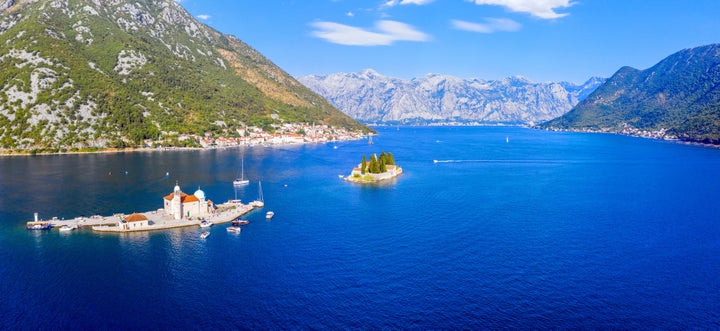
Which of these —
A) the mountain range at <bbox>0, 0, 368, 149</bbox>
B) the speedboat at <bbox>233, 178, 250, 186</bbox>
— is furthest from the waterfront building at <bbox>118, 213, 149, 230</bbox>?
the mountain range at <bbox>0, 0, 368, 149</bbox>

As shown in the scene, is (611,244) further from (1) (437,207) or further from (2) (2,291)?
(2) (2,291)

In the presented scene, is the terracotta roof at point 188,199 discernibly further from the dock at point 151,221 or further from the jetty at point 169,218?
the dock at point 151,221

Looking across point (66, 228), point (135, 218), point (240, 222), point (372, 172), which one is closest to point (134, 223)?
point (135, 218)

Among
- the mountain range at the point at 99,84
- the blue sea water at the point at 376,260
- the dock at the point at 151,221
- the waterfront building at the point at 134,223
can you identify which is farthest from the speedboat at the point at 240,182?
the mountain range at the point at 99,84

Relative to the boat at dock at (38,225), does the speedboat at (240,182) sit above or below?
above

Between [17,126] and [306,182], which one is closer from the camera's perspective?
[306,182]

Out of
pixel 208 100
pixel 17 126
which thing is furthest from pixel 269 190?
pixel 208 100
